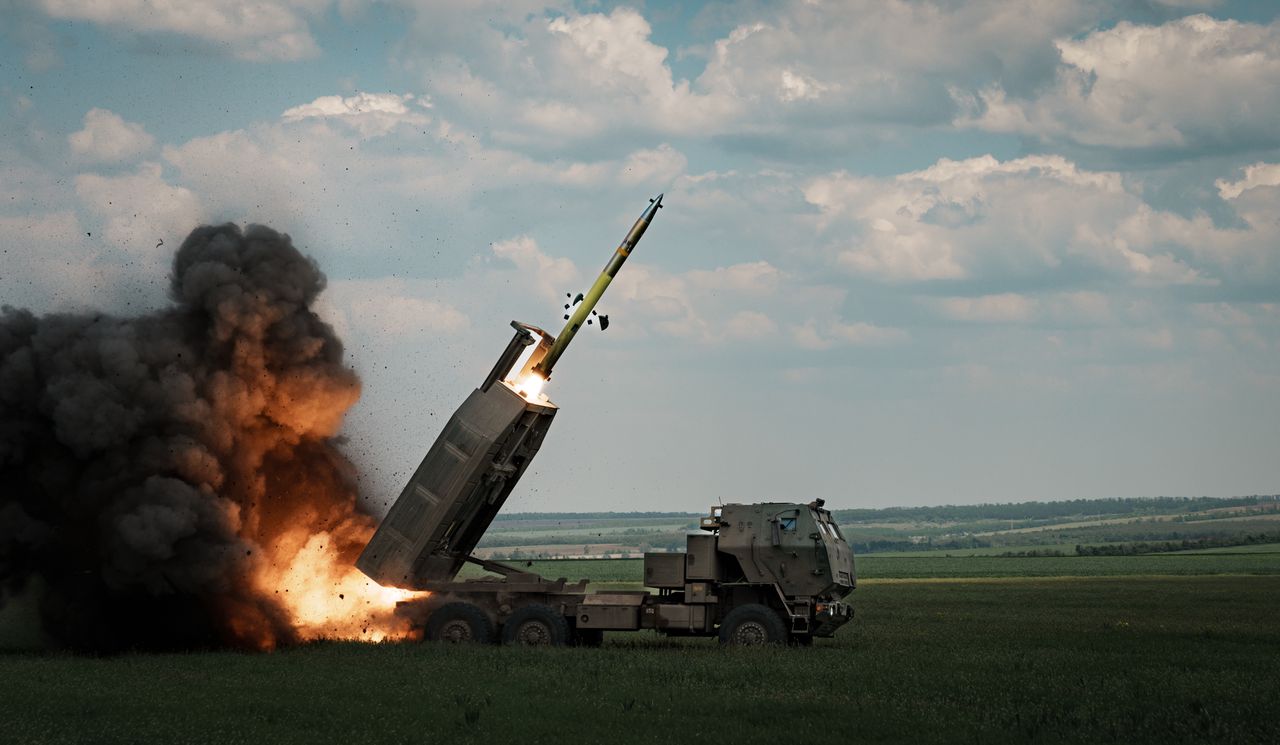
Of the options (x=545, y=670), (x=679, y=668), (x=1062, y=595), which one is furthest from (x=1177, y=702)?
(x=1062, y=595)

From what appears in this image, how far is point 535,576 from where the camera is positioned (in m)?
33.8

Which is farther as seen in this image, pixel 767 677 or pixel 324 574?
pixel 324 574

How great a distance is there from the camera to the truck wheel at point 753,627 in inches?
1282

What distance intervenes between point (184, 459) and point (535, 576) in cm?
824

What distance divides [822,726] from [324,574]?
53.5ft

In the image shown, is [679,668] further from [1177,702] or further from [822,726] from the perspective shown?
[1177,702]

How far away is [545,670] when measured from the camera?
1091 inches

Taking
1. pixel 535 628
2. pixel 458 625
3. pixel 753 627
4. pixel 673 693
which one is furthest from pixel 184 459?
pixel 753 627

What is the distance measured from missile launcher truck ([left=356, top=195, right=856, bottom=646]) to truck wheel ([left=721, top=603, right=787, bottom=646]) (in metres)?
0.02

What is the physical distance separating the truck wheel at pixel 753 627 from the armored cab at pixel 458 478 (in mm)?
5998

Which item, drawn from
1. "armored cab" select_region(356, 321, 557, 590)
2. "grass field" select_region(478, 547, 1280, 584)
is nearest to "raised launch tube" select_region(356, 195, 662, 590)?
"armored cab" select_region(356, 321, 557, 590)

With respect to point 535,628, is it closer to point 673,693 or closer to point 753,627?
point 753,627

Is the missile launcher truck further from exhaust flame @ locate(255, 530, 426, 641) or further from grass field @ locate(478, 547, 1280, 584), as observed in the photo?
grass field @ locate(478, 547, 1280, 584)

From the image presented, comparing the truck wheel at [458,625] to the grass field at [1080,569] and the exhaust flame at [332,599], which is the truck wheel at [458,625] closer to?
the exhaust flame at [332,599]
